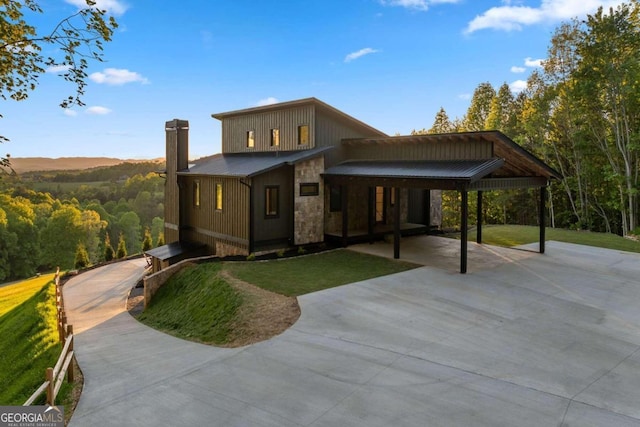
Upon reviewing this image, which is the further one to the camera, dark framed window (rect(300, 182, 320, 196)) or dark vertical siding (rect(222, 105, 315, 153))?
dark vertical siding (rect(222, 105, 315, 153))

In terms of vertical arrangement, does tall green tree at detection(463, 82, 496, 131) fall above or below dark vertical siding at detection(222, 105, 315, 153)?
above

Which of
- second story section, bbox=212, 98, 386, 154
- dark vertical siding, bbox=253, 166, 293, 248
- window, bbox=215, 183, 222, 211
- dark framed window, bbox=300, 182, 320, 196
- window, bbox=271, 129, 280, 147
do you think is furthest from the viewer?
window, bbox=271, 129, 280, 147

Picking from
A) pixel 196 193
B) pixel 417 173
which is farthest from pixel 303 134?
pixel 417 173

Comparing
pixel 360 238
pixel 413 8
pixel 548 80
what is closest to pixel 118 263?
pixel 360 238

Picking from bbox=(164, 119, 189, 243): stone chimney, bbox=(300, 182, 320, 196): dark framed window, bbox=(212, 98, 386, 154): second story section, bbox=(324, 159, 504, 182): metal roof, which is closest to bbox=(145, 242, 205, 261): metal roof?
bbox=(164, 119, 189, 243): stone chimney

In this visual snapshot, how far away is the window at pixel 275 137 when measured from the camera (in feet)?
60.3

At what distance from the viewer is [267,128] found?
18.9 metres

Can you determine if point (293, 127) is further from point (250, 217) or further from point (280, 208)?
point (250, 217)

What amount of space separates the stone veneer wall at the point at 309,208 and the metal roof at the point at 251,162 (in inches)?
19.7

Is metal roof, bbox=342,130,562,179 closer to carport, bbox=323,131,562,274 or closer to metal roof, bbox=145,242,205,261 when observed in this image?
carport, bbox=323,131,562,274

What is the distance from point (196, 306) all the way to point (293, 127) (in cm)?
957

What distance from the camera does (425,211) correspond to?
63.8ft

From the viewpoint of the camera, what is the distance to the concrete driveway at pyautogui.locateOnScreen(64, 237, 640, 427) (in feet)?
16.1

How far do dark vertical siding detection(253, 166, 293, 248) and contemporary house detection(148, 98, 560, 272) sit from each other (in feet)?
0.12
